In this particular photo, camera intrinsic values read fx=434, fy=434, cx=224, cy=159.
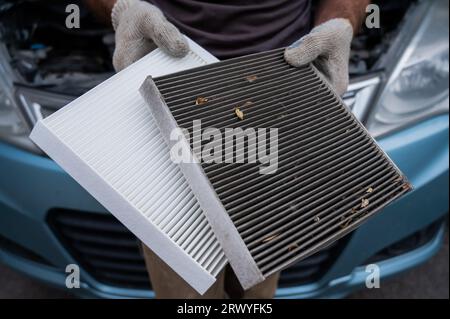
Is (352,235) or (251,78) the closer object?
(251,78)

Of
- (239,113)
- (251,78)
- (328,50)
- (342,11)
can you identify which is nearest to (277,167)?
(239,113)

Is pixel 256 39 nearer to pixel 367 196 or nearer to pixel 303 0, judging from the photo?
pixel 303 0

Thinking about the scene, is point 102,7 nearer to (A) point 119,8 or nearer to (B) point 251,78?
(A) point 119,8

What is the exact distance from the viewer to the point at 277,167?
98 cm

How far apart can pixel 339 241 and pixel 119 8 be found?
1.00m

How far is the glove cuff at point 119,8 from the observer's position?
124 cm

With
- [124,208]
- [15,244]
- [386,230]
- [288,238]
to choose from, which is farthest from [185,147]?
[15,244]

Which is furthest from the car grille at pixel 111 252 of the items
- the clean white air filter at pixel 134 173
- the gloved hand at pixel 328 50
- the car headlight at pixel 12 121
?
the gloved hand at pixel 328 50

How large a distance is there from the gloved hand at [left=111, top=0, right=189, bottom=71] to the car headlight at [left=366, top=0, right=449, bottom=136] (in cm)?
69

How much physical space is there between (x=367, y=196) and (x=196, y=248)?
42 centimetres

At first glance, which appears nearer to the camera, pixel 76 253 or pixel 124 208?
pixel 124 208

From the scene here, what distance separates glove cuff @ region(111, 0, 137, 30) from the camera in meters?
1.24

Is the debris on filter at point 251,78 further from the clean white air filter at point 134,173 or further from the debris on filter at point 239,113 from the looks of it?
the clean white air filter at point 134,173

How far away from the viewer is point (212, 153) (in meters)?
0.94
